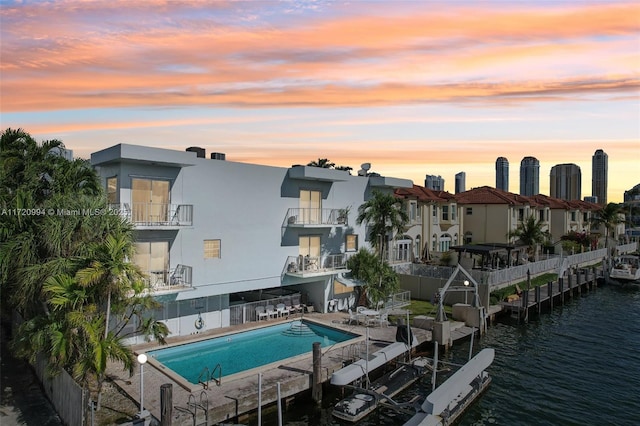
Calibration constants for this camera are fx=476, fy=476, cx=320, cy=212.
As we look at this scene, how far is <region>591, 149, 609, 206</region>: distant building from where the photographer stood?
18862 centimetres

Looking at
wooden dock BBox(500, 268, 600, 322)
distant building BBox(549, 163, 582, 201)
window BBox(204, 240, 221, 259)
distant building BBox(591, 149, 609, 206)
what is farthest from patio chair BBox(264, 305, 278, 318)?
distant building BBox(591, 149, 609, 206)

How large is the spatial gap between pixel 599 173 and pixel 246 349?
20736cm

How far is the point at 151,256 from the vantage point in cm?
2228

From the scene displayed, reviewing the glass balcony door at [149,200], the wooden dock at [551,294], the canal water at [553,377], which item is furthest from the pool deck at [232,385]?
the wooden dock at [551,294]

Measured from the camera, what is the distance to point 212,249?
2464 centimetres

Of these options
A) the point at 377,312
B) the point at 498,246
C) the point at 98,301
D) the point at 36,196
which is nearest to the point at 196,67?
the point at 36,196

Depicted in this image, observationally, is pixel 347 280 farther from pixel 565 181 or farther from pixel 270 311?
pixel 565 181

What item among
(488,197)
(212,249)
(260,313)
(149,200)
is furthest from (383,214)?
(488,197)

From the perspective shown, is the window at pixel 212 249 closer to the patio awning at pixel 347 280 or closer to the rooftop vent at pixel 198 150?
the rooftop vent at pixel 198 150

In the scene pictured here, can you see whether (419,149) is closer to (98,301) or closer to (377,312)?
(377,312)

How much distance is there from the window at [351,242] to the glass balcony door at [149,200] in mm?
12984

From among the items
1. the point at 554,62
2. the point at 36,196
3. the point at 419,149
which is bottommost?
the point at 36,196

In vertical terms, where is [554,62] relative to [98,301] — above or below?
above

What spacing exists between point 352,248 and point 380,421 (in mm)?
15548
